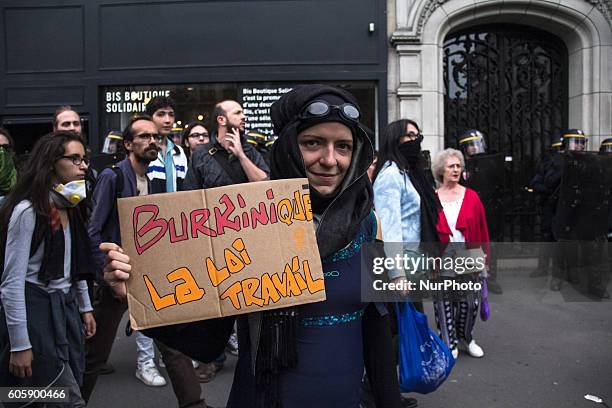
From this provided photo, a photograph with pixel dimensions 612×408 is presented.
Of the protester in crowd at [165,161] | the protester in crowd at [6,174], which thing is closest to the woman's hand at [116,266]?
the protester in crowd at [165,161]

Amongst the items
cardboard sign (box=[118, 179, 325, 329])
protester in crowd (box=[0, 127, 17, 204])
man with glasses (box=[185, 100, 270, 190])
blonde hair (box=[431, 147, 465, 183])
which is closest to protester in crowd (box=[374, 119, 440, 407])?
blonde hair (box=[431, 147, 465, 183])

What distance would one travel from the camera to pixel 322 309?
5.91 feet

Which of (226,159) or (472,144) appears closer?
(226,159)

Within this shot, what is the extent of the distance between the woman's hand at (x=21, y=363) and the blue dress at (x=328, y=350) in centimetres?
143

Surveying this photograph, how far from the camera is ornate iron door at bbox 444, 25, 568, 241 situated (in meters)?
9.67

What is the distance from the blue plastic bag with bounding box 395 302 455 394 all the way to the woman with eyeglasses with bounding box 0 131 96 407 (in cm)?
175

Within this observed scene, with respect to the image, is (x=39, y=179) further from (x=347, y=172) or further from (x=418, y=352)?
(x=418, y=352)

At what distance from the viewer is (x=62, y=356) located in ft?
9.41

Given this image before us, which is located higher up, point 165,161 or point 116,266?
point 165,161

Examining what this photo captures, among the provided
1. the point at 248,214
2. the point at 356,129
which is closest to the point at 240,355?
the point at 248,214

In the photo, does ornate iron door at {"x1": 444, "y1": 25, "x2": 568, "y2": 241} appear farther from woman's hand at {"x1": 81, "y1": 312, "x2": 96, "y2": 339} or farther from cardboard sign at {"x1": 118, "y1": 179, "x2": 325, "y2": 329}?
cardboard sign at {"x1": 118, "y1": 179, "x2": 325, "y2": 329}

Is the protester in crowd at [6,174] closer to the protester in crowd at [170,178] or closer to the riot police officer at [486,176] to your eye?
the protester in crowd at [170,178]

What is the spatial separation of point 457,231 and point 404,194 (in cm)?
91

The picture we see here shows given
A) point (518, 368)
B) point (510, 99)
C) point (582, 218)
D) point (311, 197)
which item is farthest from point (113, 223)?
point (510, 99)
